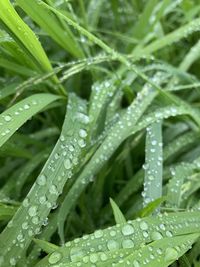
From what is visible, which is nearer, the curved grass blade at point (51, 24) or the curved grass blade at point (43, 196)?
the curved grass blade at point (43, 196)

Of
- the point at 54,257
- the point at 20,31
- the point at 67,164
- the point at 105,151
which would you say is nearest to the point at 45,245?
the point at 54,257

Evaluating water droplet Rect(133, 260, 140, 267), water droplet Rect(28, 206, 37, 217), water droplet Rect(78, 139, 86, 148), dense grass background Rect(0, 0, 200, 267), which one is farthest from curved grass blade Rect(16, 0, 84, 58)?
water droplet Rect(133, 260, 140, 267)

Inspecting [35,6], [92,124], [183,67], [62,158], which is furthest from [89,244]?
[183,67]

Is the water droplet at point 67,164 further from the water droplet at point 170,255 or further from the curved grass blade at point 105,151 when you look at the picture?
the water droplet at point 170,255

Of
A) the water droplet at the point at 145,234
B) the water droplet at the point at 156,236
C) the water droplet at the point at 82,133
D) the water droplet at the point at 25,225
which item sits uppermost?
the water droplet at the point at 82,133


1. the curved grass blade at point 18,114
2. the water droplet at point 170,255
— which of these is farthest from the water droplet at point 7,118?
the water droplet at point 170,255

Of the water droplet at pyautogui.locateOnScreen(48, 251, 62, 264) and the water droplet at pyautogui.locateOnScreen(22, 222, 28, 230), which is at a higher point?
the water droplet at pyautogui.locateOnScreen(22, 222, 28, 230)

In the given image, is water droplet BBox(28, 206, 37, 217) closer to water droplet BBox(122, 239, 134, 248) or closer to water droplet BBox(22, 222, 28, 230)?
water droplet BBox(22, 222, 28, 230)
